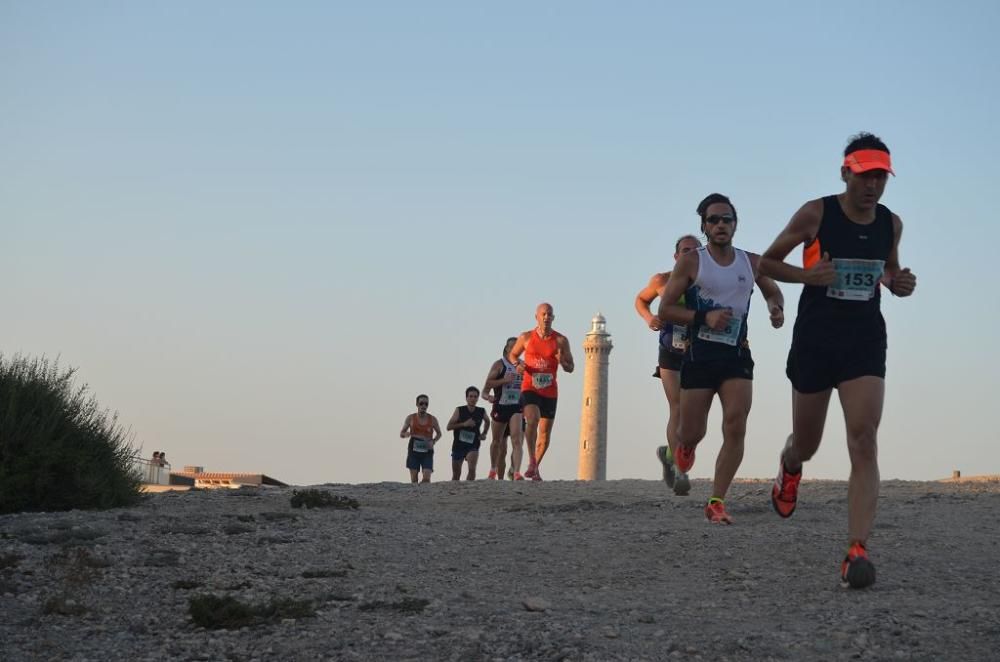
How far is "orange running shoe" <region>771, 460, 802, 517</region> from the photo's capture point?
8023 mm

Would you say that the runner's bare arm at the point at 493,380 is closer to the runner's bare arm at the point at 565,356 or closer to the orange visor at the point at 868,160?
the runner's bare arm at the point at 565,356

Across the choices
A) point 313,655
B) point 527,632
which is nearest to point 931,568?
point 527,632

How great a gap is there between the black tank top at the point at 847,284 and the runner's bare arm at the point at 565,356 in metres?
9.10

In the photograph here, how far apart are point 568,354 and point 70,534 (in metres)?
8.64

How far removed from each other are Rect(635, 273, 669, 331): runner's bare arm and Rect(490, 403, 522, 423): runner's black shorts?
571 cm

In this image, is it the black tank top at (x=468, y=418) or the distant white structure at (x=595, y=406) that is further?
the distant white structure at (x=595, y=406)

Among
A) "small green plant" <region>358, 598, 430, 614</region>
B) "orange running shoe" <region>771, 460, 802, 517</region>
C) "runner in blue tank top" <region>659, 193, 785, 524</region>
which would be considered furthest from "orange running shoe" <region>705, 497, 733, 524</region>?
"small green plant" <region>358, 598, 430, 614</region>

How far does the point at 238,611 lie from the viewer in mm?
6219

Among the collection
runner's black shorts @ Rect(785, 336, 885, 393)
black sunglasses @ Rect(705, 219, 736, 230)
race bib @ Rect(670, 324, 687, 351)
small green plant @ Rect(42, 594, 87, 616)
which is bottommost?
small green plant @ Rect(42, 594, 87, 616)

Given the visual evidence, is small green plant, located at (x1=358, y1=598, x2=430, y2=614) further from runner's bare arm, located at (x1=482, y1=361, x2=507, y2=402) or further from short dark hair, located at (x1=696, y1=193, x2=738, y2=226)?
runner's bare arm, located at (x1=482, y1=361, x2=507, y2=402)

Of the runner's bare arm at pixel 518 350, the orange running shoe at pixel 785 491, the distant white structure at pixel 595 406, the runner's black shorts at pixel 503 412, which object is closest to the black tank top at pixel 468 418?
Result: the runner's black shorts at pixel 503 412

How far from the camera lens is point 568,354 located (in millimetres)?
16250

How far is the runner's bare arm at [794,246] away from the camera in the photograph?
691 cm

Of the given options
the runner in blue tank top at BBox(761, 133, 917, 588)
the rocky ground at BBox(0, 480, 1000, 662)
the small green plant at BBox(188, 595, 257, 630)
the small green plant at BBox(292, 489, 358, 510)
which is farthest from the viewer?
the small green plant at BBox(292, 489, 358, 510)
